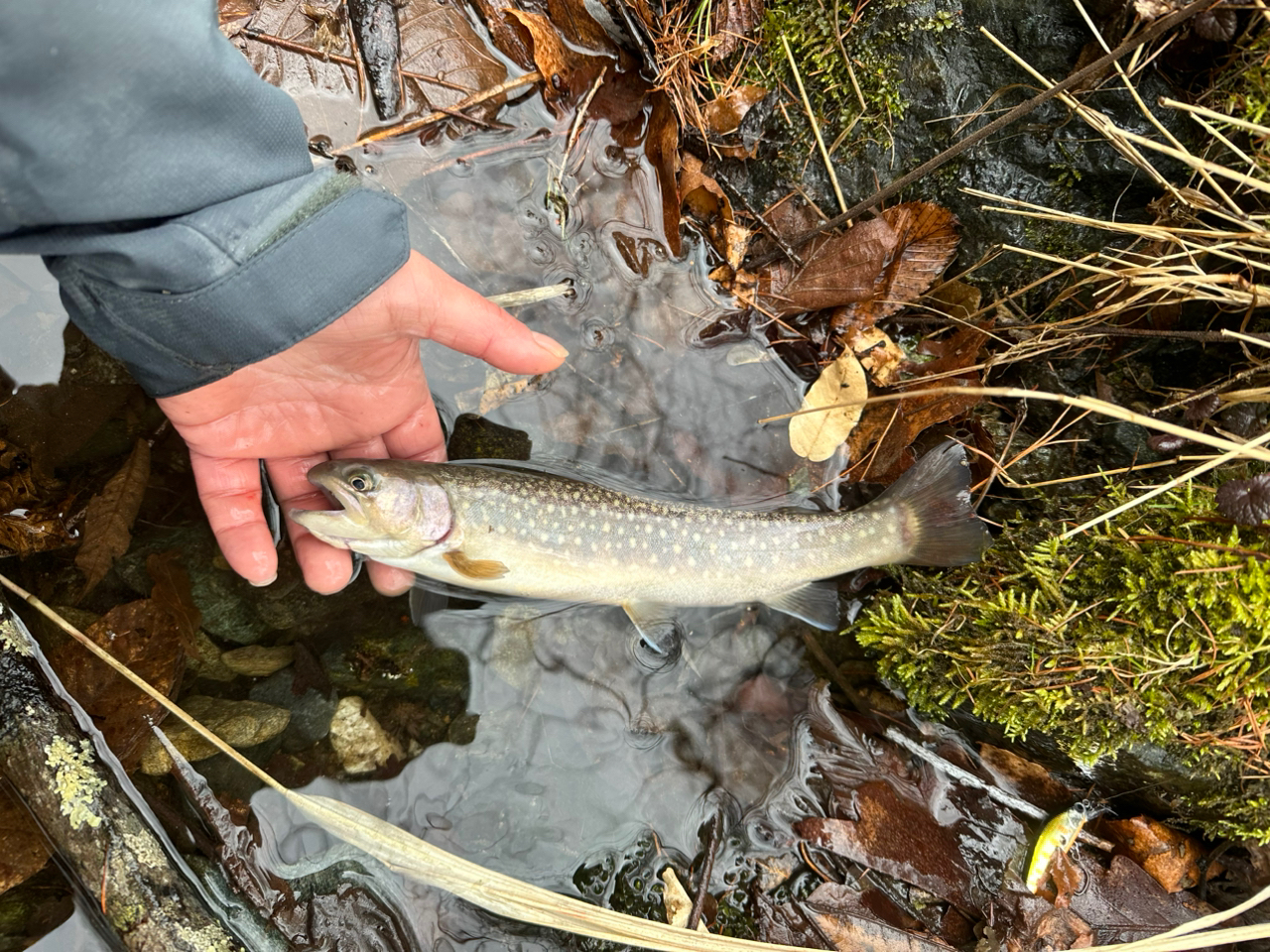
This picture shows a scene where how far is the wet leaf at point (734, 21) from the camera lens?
3.29 m

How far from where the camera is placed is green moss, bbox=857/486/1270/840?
2.57 m

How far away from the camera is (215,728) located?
10.6ft

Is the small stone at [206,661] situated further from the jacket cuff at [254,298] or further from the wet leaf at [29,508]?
the jacket cuff at [254,298]

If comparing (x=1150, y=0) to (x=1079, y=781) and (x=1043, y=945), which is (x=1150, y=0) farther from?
(x=1043, y=945)

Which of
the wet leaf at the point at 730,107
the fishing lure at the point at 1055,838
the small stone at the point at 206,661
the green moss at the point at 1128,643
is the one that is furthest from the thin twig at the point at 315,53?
the fishing lure at the point at 1055,838

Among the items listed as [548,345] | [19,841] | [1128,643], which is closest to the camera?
[1128,643]

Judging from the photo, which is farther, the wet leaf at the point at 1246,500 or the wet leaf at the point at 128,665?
the wet leaf at the point at 128,665

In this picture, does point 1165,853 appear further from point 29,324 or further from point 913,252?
point 29,324

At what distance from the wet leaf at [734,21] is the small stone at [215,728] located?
380 cm

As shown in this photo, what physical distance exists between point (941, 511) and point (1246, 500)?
42.4 inches

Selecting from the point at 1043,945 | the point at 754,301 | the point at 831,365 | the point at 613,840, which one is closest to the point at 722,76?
the point at 754,301

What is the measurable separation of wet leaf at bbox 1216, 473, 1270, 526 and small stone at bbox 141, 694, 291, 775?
400cm

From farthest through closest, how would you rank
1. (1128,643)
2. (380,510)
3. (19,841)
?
(380,510)
(19,841)
(1128,643)

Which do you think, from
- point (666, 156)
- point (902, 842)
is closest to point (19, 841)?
point (902, 842)
